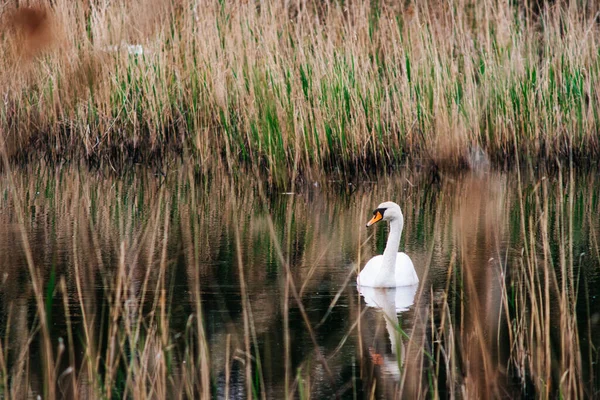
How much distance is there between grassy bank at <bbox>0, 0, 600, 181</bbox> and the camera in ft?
32.0

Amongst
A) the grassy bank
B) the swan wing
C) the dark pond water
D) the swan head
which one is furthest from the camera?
the grassy bank

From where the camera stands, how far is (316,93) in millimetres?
9680

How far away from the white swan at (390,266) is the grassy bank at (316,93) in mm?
2466

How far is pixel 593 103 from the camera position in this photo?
1034 cm

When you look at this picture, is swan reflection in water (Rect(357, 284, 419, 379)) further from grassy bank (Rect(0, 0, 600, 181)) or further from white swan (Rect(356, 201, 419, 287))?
grassy bank (Rect(0, 0, 600, 181))

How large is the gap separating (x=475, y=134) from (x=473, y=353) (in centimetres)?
530

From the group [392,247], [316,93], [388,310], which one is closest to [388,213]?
[392,247]

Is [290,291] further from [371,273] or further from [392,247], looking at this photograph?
[392,247]

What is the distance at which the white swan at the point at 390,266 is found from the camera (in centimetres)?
680

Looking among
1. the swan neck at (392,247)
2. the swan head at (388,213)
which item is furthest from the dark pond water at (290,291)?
the swan head at (388,213)

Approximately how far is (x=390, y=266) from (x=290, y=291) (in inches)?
31.1

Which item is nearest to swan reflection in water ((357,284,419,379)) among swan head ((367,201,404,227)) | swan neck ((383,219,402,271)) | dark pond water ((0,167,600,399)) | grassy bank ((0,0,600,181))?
dark pond water ((0,167,600,399))

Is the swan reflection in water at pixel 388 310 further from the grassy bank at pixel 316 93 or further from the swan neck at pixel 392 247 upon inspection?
the grassy bank at pixel 316 93

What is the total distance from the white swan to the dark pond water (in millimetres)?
84
